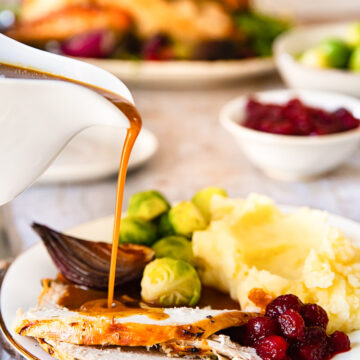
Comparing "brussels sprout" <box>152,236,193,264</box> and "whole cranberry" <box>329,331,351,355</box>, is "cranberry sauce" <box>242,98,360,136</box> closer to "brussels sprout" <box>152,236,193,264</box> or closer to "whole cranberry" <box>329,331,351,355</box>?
"brussels sprout" <box>152,236,193,264</box>

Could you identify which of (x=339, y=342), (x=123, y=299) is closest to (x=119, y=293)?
(x=123, y=299)

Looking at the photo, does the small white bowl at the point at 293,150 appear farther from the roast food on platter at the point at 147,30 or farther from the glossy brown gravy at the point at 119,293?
the roast food on platter at the point at 147,30

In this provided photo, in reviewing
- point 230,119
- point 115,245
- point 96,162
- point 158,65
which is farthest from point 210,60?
point 115,245

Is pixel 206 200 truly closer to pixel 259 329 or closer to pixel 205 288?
pixel 205 288

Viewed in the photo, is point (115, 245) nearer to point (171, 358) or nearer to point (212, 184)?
point (171, 358)

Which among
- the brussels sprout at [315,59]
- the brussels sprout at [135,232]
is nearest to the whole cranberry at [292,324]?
the brussels sprout at [135,232]

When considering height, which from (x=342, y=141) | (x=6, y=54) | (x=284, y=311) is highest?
(x=6, y=54)
